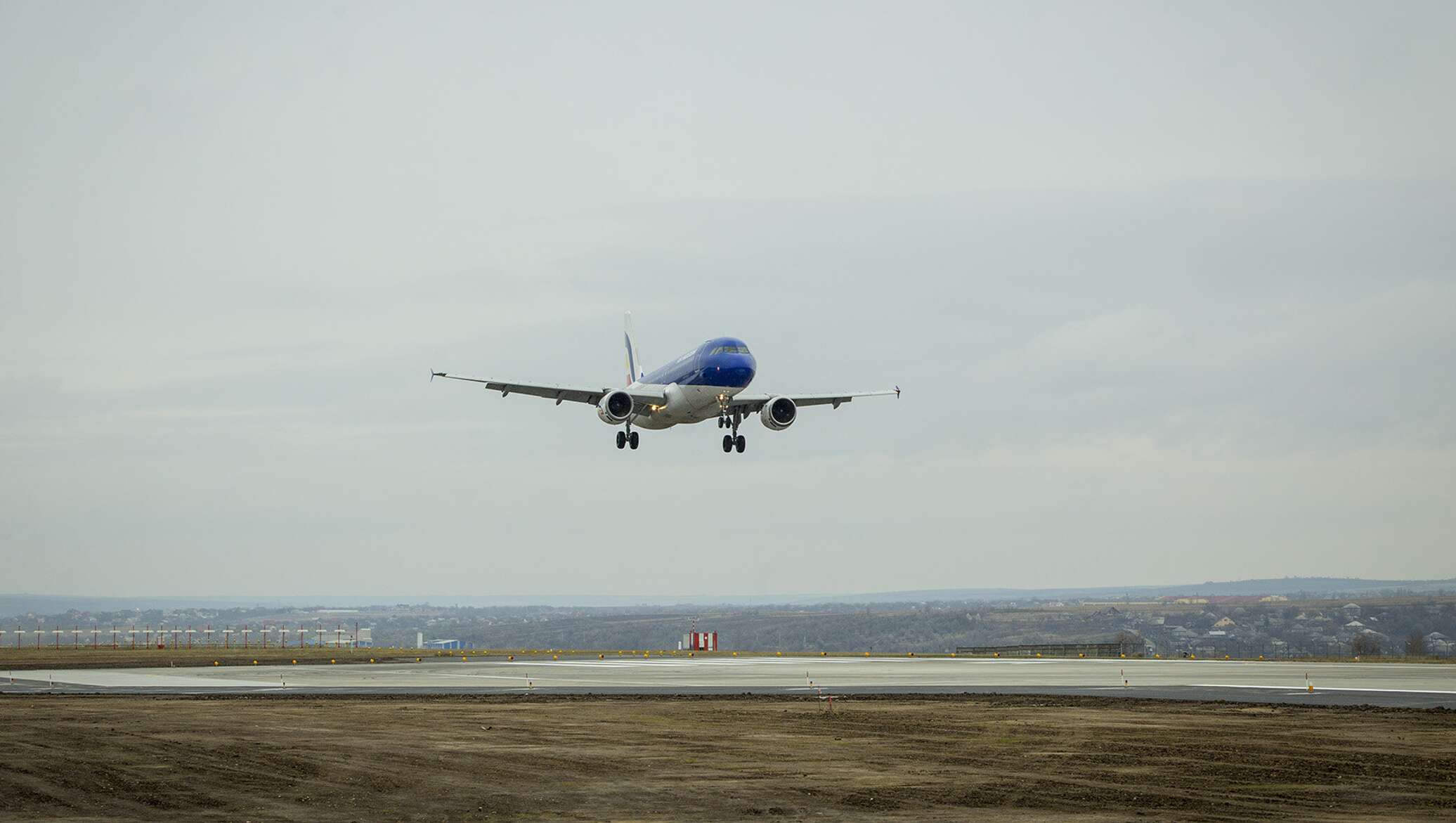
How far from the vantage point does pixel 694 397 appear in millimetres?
68438

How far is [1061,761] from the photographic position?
25844 millimetres

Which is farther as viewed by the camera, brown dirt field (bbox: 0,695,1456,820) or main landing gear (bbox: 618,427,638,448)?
main landing gear (bbox: 618,427,638,448)

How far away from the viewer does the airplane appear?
66.3 m

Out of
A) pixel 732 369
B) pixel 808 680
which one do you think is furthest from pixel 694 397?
pixel 808 680

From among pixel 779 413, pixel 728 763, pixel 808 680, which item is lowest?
pixel 728 763

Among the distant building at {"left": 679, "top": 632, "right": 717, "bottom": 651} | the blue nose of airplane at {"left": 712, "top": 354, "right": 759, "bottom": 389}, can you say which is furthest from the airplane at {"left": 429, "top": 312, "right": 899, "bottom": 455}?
the distant building at {"left": 679, "top": 632, "right": 717, "bottom": 651}

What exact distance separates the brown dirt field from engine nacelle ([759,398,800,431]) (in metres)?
34.6

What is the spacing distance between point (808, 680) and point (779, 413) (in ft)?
75.8

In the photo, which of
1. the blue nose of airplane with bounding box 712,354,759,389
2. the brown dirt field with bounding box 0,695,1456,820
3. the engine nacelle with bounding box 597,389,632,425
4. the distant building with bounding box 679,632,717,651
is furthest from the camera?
the distant building with bounding box 679,632,717,651

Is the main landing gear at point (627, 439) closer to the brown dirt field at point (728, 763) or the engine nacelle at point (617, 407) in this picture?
the engine nacelle at point (617, 407)

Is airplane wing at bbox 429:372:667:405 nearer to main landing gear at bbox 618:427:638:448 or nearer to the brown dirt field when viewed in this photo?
main landing gear at bbox 618:427:638:448

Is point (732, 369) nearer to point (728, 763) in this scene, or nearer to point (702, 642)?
point (702, 642)

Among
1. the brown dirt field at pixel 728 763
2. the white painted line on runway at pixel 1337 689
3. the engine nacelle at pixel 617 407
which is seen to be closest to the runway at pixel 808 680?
the white painted line on runway at pixel 1337 689

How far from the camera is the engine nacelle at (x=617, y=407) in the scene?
228 feet
